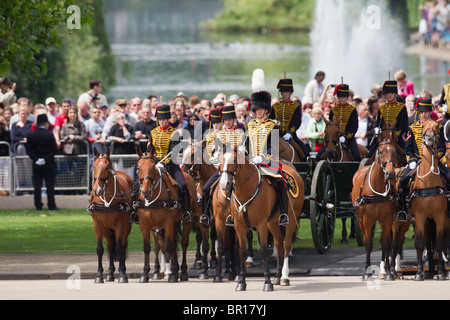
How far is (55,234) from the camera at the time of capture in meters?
22.1

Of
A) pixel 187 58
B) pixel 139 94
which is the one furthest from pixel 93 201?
pixel 187 58

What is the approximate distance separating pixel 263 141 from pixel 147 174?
1.73m

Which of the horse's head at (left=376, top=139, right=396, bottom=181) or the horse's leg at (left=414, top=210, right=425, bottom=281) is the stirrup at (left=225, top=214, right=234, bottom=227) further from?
the horse's leg at (left=414, top=210, right=425, bottom=281)

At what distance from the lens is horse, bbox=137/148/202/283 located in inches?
684

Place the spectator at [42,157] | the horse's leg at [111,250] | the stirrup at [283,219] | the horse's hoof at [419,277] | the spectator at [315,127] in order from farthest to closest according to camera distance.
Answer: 1. the spectator at [42,157]
2. the spectator at [315,127]
3. the horse's leg at [111,250]
4. the horse's hoof at [419,277]
5. the stirrup at [283,219]

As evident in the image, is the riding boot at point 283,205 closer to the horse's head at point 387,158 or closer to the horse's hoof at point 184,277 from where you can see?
the horse's head at point 387,158

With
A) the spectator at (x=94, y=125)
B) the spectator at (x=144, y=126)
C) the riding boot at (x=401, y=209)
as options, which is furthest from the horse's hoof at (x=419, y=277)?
the spectator at (x=94, y=125)

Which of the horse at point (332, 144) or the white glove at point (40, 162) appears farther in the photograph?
the white glove at point (40, 162)

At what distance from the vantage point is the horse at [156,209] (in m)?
17.4

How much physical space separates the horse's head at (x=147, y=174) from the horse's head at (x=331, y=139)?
12.6ft

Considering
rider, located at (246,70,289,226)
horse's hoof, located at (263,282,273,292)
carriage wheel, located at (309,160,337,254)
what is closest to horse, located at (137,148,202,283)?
rider, located at (246,70,289,226)

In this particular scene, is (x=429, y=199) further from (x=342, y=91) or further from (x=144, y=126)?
(x=144, y=126)

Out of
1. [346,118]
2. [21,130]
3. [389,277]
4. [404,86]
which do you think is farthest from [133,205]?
[404,86]

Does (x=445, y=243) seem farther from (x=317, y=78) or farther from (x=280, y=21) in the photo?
(x=280, y=21)
